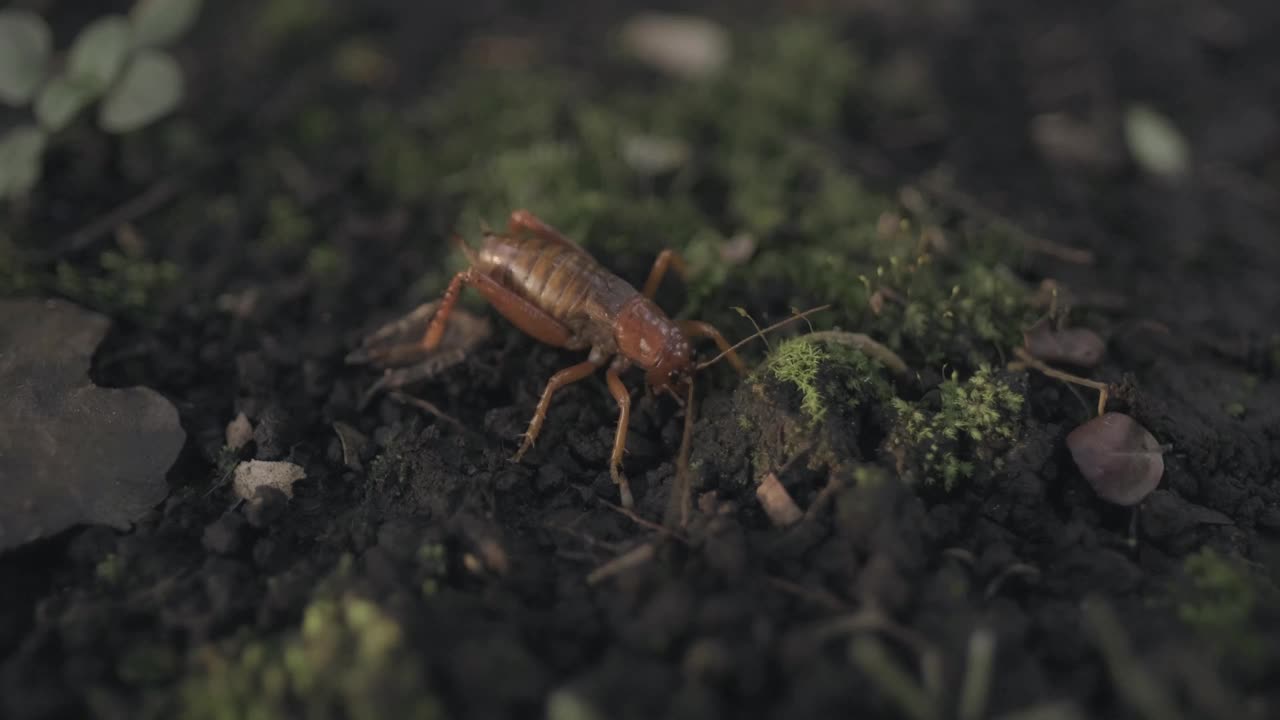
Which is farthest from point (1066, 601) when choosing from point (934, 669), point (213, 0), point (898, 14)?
point (213, 0)

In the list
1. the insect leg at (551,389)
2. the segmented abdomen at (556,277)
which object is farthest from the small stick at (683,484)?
the segmented abdomen at (556,277)

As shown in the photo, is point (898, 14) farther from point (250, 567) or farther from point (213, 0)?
point (250, 567)

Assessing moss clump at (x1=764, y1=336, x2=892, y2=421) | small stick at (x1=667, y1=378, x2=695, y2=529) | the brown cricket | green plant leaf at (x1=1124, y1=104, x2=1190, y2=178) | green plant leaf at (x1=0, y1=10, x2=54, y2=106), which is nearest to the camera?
small stick at (x1=667, y1=378, x2=695, y2=529)

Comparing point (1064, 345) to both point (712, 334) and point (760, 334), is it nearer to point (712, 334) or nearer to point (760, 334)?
point (760, 334)

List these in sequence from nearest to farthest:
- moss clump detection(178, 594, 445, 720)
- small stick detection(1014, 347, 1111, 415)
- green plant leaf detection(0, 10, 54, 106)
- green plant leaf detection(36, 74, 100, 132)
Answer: moss clump detection(178, 594, 445, 720) < small stick detection(1014, 347, 1111, 415) < green plant leaf detection(36, 74, 100, 132) < green plant leaf detection(0, 10, 54, 106)

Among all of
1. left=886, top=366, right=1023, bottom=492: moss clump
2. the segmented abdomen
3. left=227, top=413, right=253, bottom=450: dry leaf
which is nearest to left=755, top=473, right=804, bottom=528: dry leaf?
left=886, top=366, right=1023, bottom=492: moss clump

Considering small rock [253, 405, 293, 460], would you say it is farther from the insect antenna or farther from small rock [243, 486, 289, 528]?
the insect antenna
